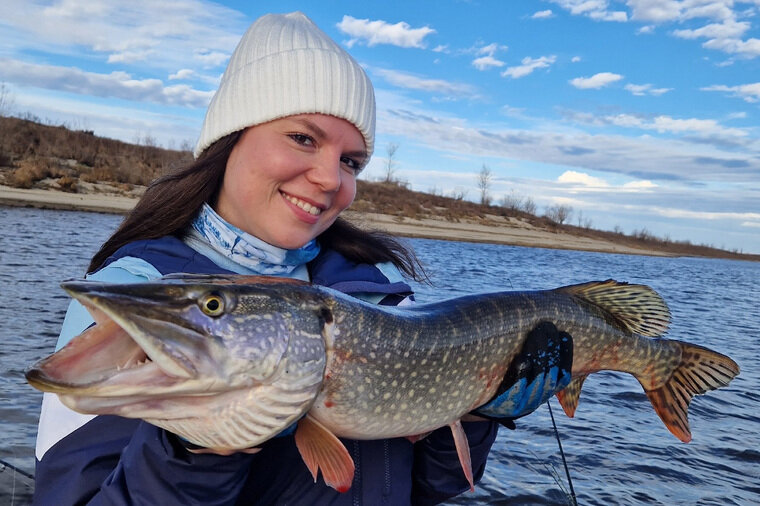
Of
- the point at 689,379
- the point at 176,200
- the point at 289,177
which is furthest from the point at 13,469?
the point at 689,379

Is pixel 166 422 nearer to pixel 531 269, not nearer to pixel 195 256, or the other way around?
pixel 195 256

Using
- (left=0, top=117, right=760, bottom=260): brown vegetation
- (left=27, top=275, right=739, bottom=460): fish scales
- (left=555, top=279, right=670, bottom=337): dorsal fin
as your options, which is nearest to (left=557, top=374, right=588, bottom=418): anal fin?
(left=27, top=275, right=739, bottom=460): fish scales

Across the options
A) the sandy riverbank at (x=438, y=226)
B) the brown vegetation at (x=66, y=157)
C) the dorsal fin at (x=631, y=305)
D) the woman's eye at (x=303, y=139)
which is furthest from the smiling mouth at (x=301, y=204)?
the brown vegetation at (x=66, y=157)

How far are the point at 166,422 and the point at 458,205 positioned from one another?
35753mm

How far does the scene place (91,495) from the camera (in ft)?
5.05

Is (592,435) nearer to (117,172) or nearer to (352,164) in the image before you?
(352,164)

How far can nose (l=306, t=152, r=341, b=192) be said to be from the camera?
2043 mm

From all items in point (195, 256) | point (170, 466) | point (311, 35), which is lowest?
point (170, 466)

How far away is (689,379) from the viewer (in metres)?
2.52

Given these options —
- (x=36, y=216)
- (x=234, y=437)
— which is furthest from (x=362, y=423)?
(x=36, y=216)

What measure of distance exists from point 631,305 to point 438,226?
85.1ft

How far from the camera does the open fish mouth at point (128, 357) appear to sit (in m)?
1.19

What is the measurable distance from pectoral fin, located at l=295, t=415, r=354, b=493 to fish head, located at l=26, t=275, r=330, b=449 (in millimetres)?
134

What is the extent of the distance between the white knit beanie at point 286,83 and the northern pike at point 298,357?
763mm
